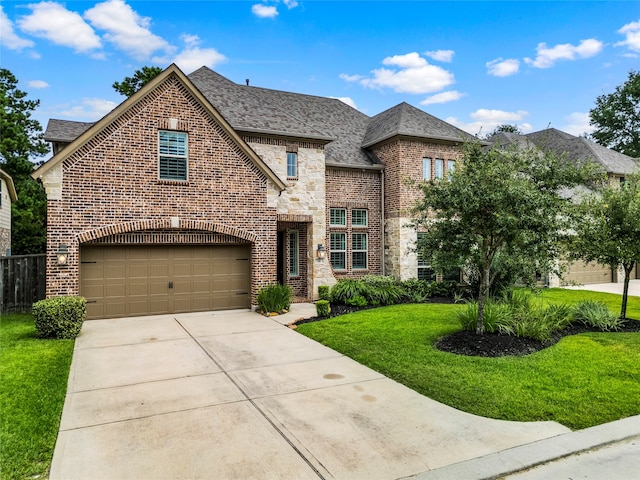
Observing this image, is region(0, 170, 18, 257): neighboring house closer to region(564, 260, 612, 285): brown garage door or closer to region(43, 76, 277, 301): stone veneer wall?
region(43, 76, 277, 301): stone veneer wall

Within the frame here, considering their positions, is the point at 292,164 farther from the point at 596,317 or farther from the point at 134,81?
the point at 134,81

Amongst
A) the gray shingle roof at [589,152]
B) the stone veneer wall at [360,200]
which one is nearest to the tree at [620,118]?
the gray shingle roof at [589,152]

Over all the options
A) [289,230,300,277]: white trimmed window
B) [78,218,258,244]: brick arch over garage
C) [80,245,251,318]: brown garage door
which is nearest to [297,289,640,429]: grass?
[80,245,251,318]: brown garage door

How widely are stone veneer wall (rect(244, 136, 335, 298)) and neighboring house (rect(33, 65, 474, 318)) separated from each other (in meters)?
0.04

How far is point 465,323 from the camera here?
9.26m

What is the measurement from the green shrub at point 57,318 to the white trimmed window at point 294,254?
7.93 m

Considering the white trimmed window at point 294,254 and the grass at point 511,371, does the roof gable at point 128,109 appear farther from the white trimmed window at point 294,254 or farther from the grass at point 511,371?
the grass at point 511,371

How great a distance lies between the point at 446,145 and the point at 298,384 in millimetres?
13802

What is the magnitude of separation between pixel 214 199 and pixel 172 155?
1701 millimetres

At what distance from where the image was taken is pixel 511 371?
6.63m

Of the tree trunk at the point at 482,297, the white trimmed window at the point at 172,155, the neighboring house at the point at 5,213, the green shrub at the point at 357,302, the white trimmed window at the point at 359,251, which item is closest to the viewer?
the tree trunk at the point at 482,297

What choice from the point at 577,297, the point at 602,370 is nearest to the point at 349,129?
the point at 577,297

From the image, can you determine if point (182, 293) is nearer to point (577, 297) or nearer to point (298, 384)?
point (298, 384)

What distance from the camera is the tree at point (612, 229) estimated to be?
33.5 feet
